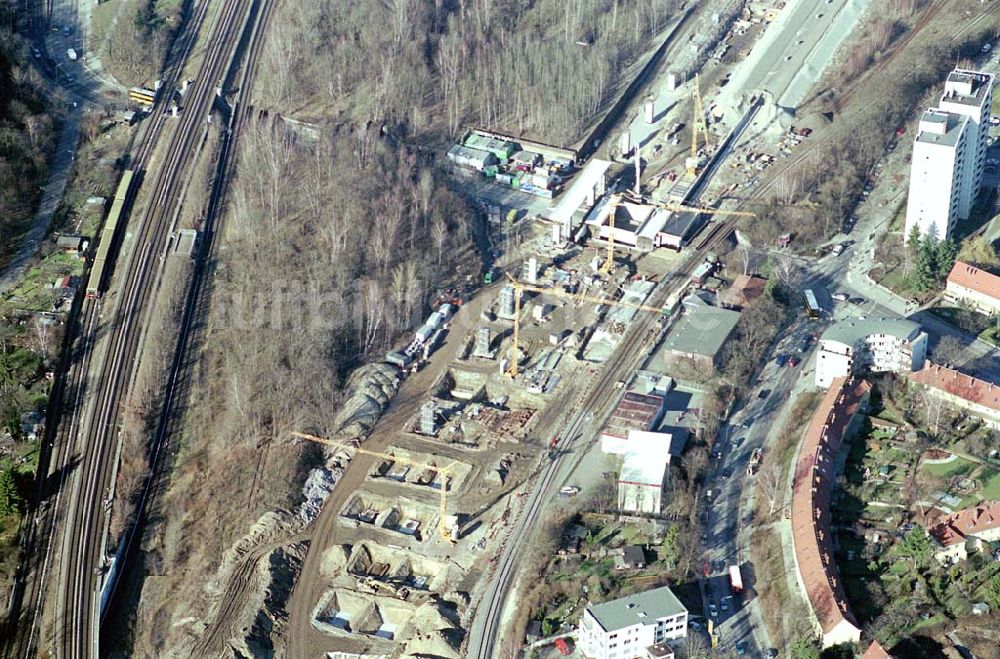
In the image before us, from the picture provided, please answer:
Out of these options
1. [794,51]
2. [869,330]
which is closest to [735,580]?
[869,330]

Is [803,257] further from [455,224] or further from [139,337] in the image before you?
[139,337]

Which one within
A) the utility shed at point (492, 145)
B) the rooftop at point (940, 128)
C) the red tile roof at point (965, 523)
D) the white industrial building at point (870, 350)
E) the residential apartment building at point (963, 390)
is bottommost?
the red tile roof at point (965, 523)

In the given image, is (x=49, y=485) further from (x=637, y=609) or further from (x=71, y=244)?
(x=637, y=609)

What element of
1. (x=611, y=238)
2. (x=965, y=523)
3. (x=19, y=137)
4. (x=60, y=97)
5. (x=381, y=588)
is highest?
(x=60, y=97)

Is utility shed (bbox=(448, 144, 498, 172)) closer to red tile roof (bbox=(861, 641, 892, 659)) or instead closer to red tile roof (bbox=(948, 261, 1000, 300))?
red tile roof (bbox=(948, 261, 1000, 300))

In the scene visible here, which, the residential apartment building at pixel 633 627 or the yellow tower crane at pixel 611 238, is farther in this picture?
the yellow tower crane at pixel 611 238

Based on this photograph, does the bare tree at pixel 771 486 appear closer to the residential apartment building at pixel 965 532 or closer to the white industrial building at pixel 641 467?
the white industrial building at pixel 641 467

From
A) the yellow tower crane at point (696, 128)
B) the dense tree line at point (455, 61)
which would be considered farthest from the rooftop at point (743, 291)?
the dense tree line at point (455, 61)
